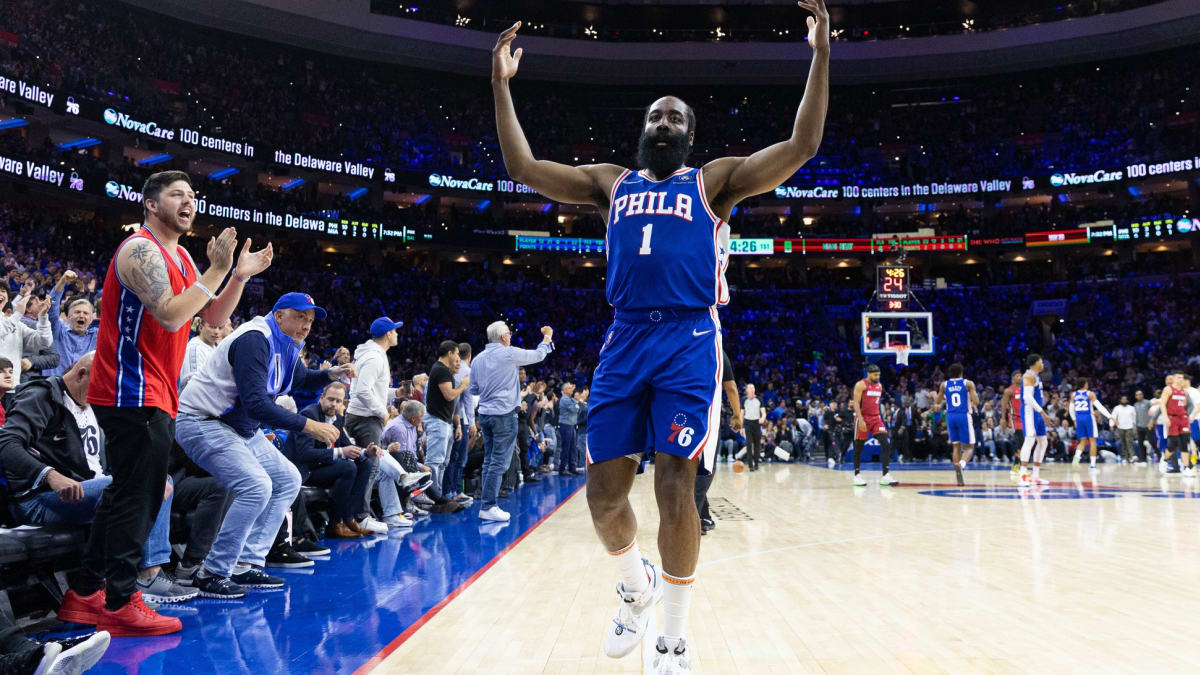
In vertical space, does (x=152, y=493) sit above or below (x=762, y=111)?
below

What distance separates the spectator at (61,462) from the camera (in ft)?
12.9

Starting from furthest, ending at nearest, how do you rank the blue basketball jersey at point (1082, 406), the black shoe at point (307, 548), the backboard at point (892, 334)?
the backboard at point (892, 334) → the blue basketball jersey at point (1082, 406) → the black shoe at point (307, 548)

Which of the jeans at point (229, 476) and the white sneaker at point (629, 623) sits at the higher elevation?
the jeans at point (229, 476)

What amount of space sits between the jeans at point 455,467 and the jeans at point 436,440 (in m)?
0.81

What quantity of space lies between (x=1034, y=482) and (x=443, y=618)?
12050 millimetres

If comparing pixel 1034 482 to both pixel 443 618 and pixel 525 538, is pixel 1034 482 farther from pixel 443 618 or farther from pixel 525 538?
pixel 443 618

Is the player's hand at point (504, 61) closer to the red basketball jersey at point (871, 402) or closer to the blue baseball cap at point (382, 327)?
the blue baseball cap at point (382, 327)

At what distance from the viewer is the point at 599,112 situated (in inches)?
A: 1581

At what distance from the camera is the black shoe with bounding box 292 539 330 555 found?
638 cm

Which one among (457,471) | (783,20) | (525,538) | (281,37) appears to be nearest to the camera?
(525,538)

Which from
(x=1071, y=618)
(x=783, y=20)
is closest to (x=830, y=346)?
(x=783, y=20)

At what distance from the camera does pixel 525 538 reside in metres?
7.42

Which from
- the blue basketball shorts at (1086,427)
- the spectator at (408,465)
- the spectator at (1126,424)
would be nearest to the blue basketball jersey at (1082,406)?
the blue basketball shorts at (1086,427)

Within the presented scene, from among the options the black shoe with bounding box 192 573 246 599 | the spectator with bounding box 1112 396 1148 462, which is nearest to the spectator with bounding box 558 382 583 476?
the black shoe with bounding box 192 573 246 599
